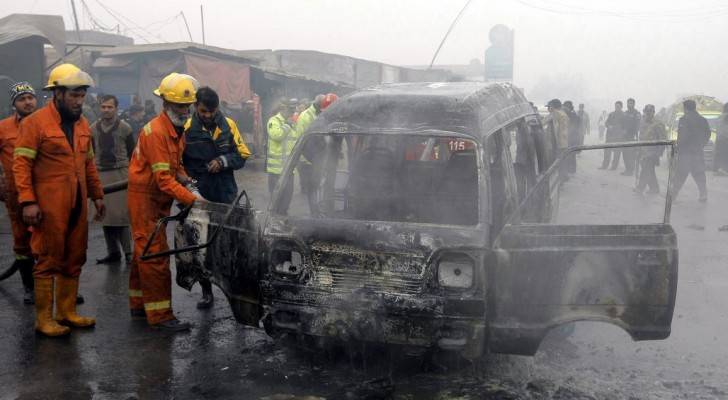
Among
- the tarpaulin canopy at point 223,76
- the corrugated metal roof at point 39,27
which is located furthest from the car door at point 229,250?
the tarpaulin canopy at point 223,76

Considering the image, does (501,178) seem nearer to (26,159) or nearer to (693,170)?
(26,159)

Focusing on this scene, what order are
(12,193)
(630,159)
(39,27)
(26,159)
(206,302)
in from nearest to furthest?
1. (26,159)
2. (12,193)
3. (206,302)
4. (39,27)
5. (630,159)

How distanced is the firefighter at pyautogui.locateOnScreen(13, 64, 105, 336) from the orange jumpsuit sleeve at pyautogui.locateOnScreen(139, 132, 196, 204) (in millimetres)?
523

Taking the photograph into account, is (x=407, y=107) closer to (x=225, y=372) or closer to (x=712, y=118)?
(x=225, y=372)

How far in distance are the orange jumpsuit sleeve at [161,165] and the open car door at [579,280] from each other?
232 centimetres

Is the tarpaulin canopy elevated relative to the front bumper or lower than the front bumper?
elevated

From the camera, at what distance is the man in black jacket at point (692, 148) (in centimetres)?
1233

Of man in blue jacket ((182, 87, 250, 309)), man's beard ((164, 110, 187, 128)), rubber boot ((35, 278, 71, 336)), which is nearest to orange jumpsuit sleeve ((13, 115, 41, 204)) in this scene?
rubber boot ((35, 278, 71, 336))

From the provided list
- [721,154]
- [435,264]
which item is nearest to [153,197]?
[435,264]

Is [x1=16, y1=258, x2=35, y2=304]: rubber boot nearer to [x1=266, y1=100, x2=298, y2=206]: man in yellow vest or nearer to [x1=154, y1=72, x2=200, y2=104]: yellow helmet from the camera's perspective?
[x1=154, y1=72, x2=200, y2=104]: yellow helmet

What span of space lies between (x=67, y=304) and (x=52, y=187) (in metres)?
0.95

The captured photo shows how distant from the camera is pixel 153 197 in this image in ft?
16.7

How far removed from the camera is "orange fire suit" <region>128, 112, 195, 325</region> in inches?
194

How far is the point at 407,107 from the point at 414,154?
1.42m
